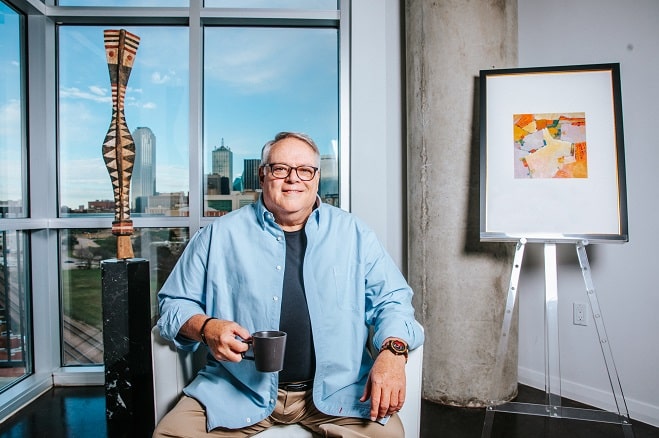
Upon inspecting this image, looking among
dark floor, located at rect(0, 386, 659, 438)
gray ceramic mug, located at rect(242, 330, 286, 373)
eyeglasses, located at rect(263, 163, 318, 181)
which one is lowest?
dark floor, located at rect(0, 386, 659, 438)

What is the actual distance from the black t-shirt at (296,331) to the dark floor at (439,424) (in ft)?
3.00

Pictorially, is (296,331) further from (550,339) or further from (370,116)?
(370,116)

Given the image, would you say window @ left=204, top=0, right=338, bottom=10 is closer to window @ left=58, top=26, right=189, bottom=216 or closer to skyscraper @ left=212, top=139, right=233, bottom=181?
window @ left=58, top=26, right=189, bottom=216

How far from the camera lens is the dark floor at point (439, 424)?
7.07ft

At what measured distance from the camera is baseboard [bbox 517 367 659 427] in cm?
225

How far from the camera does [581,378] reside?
252cm

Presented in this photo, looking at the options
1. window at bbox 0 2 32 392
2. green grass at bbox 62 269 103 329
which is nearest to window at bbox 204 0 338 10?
window at bbox 0 2 32 392

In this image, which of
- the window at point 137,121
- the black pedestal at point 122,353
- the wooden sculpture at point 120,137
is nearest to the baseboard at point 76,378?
the black pedestal at point 122,353

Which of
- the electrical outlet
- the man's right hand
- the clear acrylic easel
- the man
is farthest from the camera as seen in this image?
the electrical outlet

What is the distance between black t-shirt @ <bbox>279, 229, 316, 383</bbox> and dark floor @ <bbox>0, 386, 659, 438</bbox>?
915 millimetres

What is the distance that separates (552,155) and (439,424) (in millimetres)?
1335

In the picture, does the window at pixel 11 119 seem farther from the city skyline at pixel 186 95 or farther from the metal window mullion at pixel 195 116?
the metal window mullion at pixel 195 116

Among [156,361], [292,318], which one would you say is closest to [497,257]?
[292,318]

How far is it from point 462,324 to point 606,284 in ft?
2.46
